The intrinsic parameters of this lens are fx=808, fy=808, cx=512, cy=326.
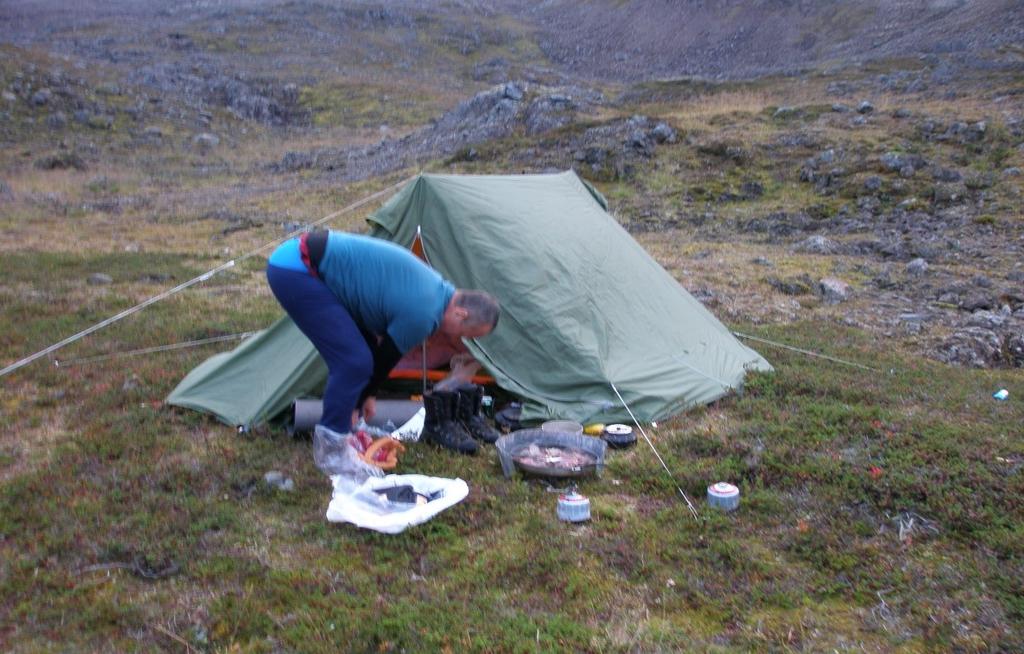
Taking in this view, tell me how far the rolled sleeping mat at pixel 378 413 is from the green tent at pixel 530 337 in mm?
281

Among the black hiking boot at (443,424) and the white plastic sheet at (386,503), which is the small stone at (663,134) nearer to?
the black hiking boot at (443,424)

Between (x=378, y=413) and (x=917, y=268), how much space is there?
385 inches

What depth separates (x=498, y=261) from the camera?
639 centimetres

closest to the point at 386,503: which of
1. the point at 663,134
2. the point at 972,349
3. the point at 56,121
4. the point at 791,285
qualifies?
the point at 972,349

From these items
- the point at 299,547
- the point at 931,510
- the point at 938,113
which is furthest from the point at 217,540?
the point at 938,113

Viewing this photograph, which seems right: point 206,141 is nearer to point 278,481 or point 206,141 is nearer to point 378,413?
point 378,413

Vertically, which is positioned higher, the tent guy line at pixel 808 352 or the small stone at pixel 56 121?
the small stone at pixel 56 121

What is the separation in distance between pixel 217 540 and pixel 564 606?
1.92 meters

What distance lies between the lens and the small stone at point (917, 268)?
12188 millimetres

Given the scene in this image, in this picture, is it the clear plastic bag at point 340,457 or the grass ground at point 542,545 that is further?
the clear plastic bag at point 340,457

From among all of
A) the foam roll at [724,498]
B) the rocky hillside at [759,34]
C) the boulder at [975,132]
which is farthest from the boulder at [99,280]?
the rocky hillside at [759,34]

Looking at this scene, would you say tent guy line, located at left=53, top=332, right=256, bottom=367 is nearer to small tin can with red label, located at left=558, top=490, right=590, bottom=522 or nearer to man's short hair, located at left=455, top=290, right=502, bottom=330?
man's short hair, located at left=455, top=290, right=502, bottom=330

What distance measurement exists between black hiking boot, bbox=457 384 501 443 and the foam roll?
1635 mm

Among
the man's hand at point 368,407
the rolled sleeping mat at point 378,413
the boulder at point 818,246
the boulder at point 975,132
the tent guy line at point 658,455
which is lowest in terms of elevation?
the boulder at point 818,246
